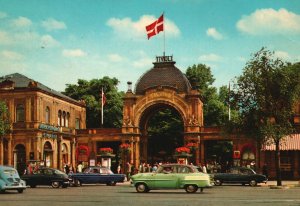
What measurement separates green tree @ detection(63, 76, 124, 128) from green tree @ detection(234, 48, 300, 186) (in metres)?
36.5

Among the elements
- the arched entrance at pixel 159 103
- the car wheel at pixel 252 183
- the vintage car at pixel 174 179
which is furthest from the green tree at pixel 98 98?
the vintage car at pixel 174 179

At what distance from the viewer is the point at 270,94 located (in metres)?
38.3

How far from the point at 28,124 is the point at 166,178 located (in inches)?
1181

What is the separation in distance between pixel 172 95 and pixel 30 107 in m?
15.4

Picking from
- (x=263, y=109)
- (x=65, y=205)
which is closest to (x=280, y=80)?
(x=263, y=109)

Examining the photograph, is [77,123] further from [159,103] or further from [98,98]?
[159,103]

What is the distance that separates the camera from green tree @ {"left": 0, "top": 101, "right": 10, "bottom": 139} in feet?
165

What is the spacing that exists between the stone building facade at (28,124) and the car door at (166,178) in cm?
2618

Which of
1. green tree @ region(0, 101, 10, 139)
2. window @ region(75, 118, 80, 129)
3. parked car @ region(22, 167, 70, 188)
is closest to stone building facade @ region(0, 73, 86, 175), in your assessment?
green tree @ region(0, 101, 10, 139)

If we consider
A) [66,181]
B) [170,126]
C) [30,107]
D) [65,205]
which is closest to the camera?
[65,205]

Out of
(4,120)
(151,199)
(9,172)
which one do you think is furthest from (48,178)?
(4,120)

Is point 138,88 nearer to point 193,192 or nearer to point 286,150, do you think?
point 286,150

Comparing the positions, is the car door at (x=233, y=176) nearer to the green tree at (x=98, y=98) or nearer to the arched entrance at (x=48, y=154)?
the arched entrance at (x=48, y=154)

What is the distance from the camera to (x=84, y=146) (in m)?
63.1
